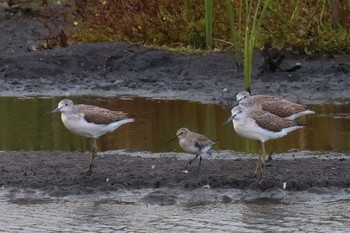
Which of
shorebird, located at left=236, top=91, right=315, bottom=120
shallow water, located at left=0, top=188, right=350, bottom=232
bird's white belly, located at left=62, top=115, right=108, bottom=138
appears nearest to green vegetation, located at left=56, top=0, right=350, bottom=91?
shorebird, located at left=236, top=91, right=315, bottom=120

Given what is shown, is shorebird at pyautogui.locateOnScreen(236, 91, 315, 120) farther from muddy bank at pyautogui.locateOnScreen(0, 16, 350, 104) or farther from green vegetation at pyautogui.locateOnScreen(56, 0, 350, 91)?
green vegetation at pyautogui.locateOnScreen(56, 0, 350, 91)

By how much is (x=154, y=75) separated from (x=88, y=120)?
7.35m

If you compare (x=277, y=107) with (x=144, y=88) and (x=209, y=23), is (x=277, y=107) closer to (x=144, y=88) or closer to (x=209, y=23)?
(x=144, y=88)

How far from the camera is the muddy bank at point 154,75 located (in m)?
17.9

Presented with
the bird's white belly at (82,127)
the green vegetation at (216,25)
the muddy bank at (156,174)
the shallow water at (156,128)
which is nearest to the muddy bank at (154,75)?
the green vegetation at (216,25)

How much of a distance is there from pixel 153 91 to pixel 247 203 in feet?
25.2

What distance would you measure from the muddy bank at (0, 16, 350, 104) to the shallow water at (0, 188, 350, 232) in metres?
6.08

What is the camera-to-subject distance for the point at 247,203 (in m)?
10.9

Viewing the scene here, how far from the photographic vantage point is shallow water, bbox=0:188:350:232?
392 inches

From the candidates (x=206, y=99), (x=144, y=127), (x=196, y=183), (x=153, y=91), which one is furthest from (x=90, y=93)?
(x=196, y=183)

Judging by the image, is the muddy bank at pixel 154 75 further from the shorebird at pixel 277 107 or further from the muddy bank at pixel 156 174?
the muddy bank at pixel 156 174

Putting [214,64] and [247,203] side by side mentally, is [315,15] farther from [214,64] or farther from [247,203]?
[247,203]

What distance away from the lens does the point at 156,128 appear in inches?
592

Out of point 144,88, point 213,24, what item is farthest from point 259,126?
point 213,24
